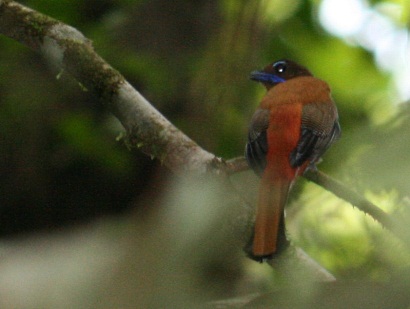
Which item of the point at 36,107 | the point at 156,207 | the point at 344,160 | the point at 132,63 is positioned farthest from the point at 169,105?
the point at 344,160

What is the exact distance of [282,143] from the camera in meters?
2.55

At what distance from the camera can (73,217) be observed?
4.10 meters

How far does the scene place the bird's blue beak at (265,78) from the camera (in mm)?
3234

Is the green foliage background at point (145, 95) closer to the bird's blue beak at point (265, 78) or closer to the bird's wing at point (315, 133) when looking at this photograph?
the bird's blue beak at point (265, 78)

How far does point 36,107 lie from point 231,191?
185 centimetres

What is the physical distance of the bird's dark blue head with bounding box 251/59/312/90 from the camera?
338cm

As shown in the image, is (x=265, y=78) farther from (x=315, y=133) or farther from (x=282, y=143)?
(x=282, y=143)

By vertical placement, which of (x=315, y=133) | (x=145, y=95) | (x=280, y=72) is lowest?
(x=145, y=95)

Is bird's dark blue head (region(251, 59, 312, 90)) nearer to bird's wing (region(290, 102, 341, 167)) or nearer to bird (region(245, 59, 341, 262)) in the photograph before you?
bird (region(245, 59, 341, 262))

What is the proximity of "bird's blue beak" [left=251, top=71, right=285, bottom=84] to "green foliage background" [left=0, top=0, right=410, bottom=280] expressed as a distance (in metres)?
0.05

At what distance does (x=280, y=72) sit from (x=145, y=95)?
1.05 metres

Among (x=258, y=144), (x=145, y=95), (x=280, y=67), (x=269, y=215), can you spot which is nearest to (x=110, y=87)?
(x=258, y=144)

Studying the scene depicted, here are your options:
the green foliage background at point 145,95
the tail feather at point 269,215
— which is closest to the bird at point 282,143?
the tail feather at point 269,215

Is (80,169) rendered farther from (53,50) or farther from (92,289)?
(92,289)
